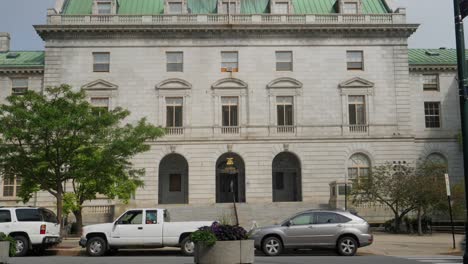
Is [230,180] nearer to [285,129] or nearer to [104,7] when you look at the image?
[285,129]

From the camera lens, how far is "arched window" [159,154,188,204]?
139 feet

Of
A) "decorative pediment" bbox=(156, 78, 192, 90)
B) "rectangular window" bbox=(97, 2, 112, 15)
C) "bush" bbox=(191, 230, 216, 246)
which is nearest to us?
"bush" bbox=(191, 230, 216, 246)

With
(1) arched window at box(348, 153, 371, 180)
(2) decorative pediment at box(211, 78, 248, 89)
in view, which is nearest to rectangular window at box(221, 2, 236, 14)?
(2) decorative pediment at box(211, 78, 248, 89)

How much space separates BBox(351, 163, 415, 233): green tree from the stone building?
18.9 feet

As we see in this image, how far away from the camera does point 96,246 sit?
19906mm

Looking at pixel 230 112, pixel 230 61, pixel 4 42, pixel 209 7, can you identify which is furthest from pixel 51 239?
pixel 4 42

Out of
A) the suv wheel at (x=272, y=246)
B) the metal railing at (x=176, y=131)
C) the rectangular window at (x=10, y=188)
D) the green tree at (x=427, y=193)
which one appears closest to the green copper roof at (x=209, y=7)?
the metal railing at (x=176, y=131)

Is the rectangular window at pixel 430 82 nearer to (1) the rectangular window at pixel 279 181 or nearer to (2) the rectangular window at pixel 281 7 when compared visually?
(2) the rectangular window at pixel 281 7

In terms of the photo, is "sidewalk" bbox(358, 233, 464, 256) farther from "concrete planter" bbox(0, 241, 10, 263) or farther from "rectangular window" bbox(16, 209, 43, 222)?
"rectangular window" bbox(16, 209, 43, 222)

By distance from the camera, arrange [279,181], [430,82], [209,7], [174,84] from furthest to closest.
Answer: [430,82], [209,7], [279,181], [174,84]

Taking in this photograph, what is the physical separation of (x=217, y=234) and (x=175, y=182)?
29.5 metres

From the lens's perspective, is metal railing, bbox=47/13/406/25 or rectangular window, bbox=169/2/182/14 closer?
metal railing, bbox=47/13/406/25

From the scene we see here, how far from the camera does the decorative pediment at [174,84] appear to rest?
41344mm

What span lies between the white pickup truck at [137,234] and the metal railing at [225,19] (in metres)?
24.6
